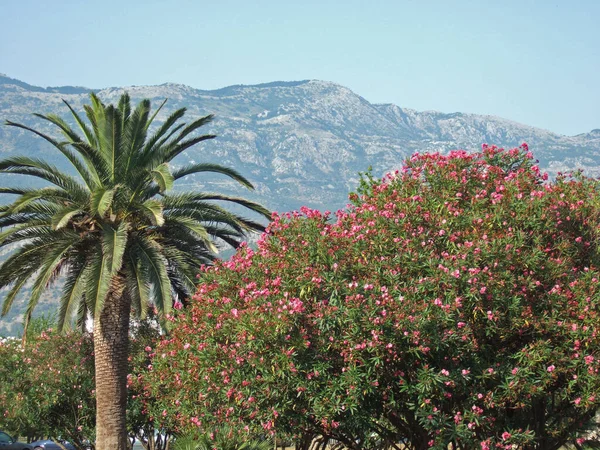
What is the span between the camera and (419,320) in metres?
13.1

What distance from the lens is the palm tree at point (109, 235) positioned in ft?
65.9

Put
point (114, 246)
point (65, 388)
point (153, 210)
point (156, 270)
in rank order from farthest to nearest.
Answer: point (65, 388) < point (156, 270) < point (153, 210) < point (114, 246)

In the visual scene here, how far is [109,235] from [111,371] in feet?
11.6

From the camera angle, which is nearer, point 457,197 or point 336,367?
point 336,367

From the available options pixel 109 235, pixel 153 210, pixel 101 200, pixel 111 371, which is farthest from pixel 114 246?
pixel 111 371

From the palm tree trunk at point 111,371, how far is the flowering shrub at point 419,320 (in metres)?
5.31

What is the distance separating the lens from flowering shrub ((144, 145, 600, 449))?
13.4 m

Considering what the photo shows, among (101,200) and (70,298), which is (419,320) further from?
(70,298)

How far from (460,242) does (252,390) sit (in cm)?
445

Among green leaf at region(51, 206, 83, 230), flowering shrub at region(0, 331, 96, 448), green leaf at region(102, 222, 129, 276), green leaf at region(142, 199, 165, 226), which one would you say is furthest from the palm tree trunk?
flowering shrub at region(0, 331, 96, 448)

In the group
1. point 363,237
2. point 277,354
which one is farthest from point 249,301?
point 363,237

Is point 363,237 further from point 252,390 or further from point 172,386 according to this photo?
point 172,386

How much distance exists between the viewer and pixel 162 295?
1992 centimetres

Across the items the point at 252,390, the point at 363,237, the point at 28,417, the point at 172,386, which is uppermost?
the point at 363,237
